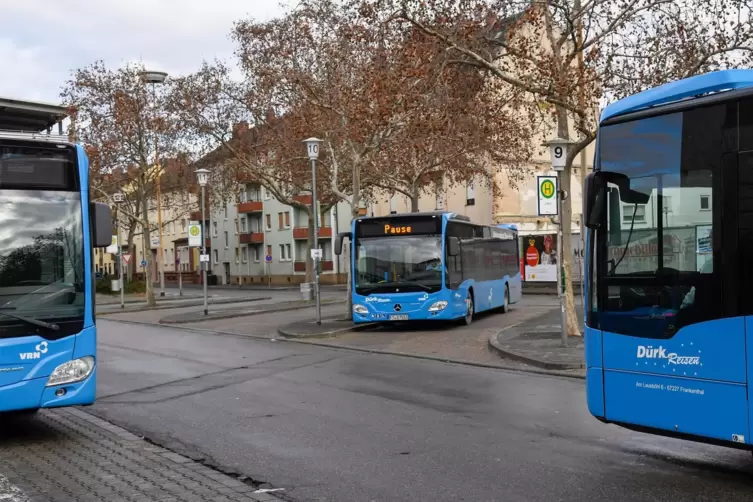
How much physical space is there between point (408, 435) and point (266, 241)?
78388 millimetres

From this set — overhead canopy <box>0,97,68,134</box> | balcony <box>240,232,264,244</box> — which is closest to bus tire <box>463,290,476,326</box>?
overhead canopy <box>0,97,68,134</box>

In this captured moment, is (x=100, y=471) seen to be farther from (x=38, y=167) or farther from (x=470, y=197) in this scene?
(x=470, y=197)

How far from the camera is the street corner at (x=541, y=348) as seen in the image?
14164 mm

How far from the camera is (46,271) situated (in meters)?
8.37

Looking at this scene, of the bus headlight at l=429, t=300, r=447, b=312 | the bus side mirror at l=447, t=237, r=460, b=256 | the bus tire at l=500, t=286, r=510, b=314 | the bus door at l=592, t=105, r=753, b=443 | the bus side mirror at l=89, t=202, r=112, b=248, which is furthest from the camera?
the bus tire at l=500, t=286, r=510, b=314

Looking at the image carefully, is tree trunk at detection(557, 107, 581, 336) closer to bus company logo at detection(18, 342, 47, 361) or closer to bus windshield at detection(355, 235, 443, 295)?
bus windshield at detection(355, 235, 443, 295)

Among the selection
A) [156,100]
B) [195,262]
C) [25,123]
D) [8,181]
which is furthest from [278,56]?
[195,262]

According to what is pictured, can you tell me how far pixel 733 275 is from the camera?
6.15 meters

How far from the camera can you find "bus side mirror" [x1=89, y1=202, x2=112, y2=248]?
8.75 metres

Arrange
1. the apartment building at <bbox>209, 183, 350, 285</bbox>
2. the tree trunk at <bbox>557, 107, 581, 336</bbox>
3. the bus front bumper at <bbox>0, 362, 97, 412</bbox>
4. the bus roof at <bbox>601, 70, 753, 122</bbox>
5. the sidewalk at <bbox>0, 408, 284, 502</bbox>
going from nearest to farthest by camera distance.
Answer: the bus roof at <bbox>601, 70, 753, 122</bbox> < the sidewalk at <bbox>0, 408, 284, 502</bbox> < the bus front bumper at <bbox>0, 362, 97, 412</bbox> < the tree trunk at <bbox>557, 107, 581, 336</bbox> < the apartment building at <bbox>209, 183, 350, 285</bbox>

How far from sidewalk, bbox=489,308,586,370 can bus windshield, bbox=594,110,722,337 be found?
7127mm

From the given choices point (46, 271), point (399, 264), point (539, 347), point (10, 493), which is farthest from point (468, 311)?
point (10, 493)

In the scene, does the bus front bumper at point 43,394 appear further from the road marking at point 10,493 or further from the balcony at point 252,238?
the balcony at point 252,238

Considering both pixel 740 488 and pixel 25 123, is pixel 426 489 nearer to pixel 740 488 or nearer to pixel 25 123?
pixel 740 488
